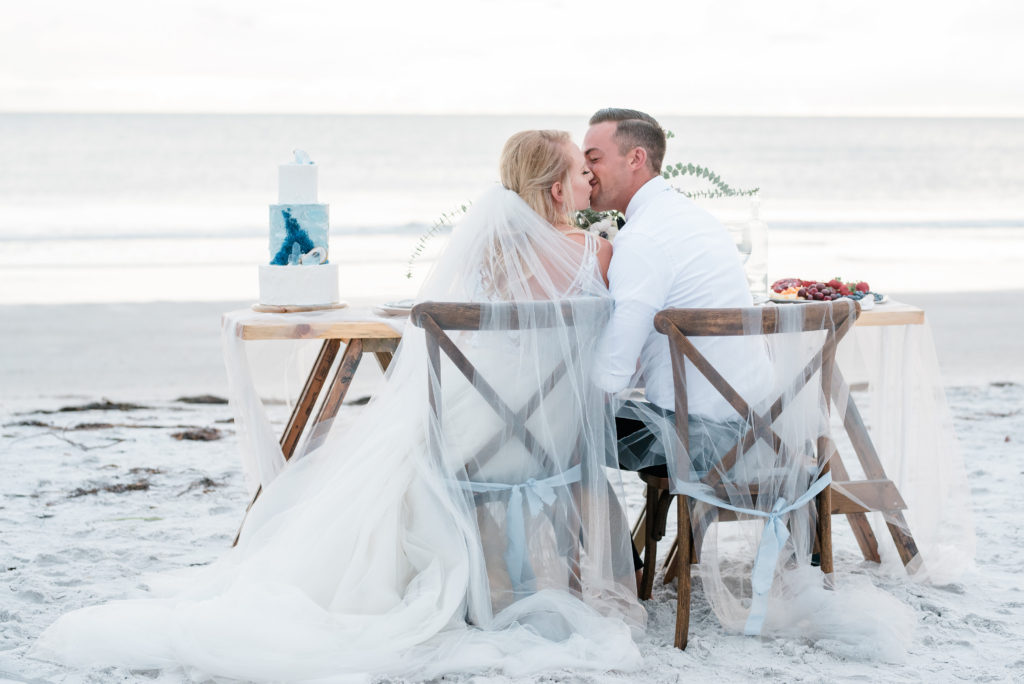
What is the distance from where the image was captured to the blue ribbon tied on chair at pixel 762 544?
119 inches

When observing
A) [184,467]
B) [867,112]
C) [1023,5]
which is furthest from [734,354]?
[867,112]

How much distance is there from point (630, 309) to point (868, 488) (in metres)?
1.14

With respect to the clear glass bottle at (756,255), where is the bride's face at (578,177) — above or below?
above

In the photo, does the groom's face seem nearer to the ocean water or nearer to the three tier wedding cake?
the three tier wedding cake

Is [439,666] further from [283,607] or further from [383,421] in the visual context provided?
[383,421]

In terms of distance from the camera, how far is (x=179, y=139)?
124 ft

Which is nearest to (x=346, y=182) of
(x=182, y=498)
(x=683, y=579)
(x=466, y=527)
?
(x=182, y=498)

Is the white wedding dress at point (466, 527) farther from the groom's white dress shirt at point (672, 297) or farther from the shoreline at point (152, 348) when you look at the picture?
the shoreline at point (152, 348)

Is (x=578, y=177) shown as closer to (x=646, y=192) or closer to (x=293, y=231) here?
(x=646, y=192)

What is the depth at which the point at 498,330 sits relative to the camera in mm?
2885

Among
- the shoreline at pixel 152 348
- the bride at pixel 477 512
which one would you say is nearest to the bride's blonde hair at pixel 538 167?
the bride at pixel 477 512

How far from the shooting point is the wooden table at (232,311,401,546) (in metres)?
3.20

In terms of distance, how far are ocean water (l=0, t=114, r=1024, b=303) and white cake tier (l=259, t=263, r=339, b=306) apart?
3.86 ft

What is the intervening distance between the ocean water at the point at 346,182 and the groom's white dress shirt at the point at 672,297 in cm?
144
